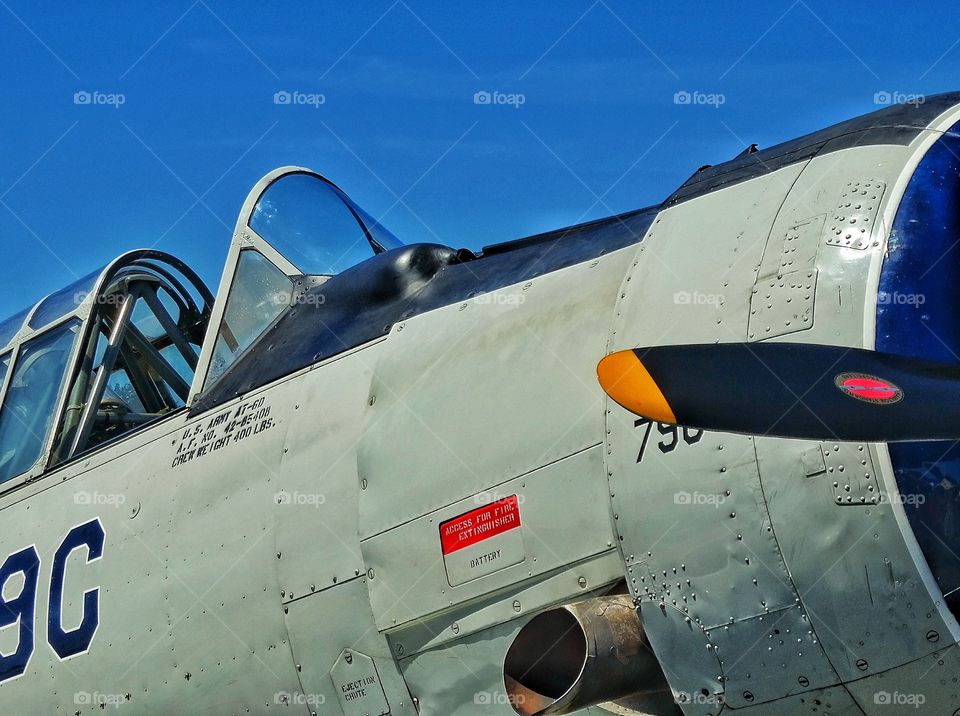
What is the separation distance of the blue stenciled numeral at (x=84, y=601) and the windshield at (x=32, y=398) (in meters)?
0.89

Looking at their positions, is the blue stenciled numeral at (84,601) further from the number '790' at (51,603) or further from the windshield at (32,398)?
the windshield at (32,398)

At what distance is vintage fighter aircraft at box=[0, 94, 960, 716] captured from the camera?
11.5 ft

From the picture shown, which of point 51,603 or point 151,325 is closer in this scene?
point 51,603

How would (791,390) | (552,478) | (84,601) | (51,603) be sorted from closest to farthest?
(791,390)
(552,478)
(84,601)
(51,603)

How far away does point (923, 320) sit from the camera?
3643mm

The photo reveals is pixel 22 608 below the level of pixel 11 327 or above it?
below

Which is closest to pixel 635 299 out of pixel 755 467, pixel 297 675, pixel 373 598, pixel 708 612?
pixel 755 467

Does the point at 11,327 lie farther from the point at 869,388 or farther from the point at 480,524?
the point at 869,388

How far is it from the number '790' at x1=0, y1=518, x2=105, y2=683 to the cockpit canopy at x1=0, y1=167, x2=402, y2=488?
57 cm

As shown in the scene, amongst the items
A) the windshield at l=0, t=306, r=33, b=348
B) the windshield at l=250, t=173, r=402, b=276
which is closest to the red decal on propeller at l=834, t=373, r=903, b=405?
the windshield at l=250, t=173, r=402, b=276

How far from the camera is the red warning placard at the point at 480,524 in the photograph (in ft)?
14.3

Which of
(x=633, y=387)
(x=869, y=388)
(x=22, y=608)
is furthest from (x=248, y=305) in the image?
(x=869, y=388)

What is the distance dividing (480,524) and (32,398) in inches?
147

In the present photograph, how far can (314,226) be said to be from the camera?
6.71 m
